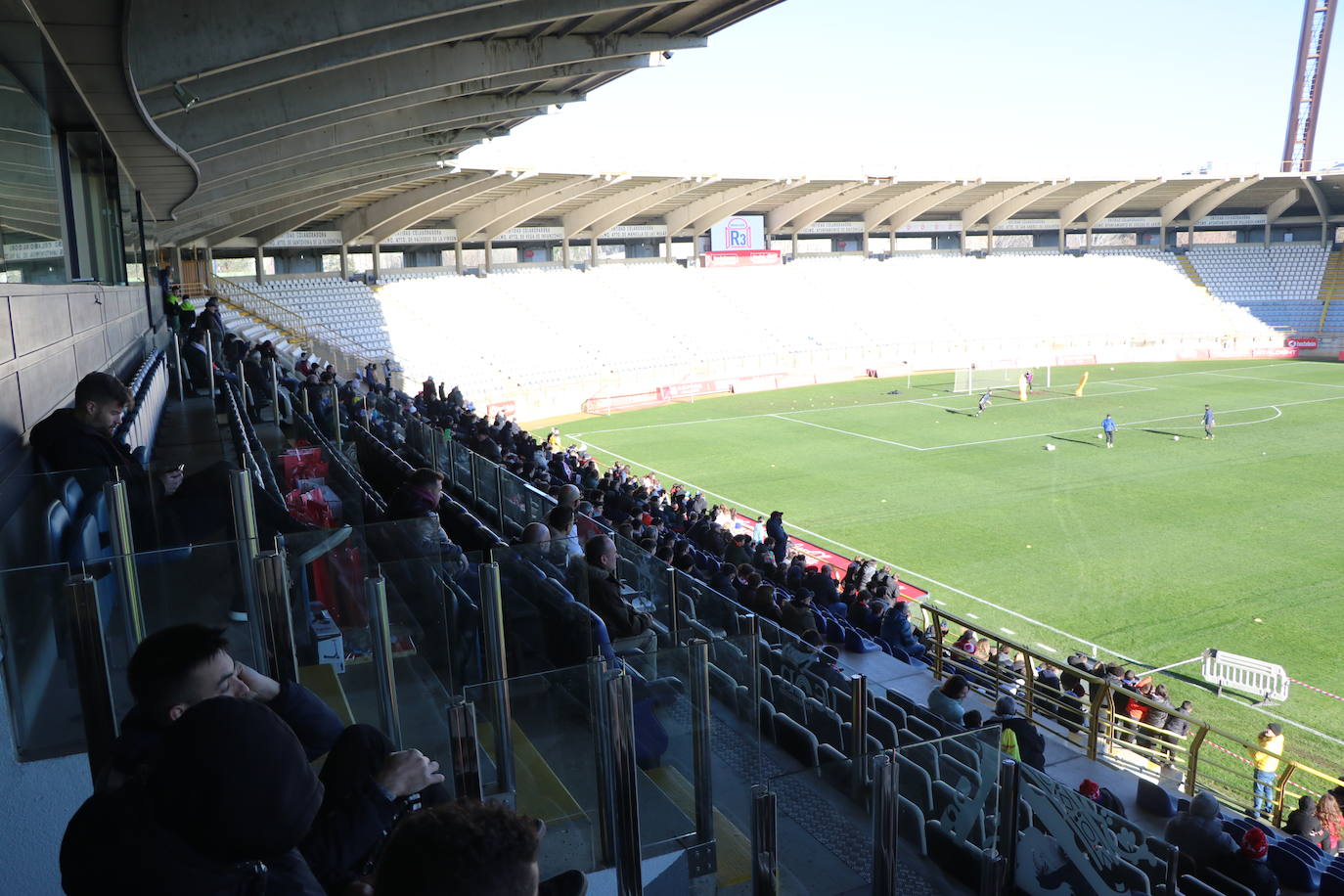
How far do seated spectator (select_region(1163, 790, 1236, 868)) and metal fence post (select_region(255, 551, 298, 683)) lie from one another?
220 inches

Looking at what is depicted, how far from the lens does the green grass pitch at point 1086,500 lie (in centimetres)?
1587

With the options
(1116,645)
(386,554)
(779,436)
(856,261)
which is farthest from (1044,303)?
(386,554)

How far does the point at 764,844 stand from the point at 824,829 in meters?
0.34

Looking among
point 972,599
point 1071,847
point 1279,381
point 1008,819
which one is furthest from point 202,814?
point 1279,381

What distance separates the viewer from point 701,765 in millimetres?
4602

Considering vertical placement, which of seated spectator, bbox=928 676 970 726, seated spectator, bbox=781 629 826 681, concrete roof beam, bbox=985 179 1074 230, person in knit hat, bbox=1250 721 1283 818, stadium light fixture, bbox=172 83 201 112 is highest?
concrete roof beam, bbox=985 179 1074 230

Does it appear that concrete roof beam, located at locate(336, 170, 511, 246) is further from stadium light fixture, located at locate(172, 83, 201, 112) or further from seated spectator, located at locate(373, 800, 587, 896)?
seated spectator, located at locate(373, 800, 587, 896)

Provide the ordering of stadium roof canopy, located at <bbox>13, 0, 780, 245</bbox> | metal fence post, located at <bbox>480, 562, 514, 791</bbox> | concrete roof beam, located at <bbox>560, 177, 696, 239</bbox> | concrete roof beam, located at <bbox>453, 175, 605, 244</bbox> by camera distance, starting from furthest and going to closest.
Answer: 1. concrete roof beam, located at <bbox>560, 177, 696, 239</bbox>
2. concrete roof beam, located at <bbox>453, 175, 605, 244</bbox>
3. stadium roof canopy, located at <bbox>13, 0, 780, 245</bbox>
4. metal fence post, located at <bbox>480, 562, 514, 791</bbox>

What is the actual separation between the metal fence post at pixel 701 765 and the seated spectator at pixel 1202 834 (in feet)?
12.3

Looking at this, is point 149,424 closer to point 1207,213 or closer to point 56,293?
point 56,293

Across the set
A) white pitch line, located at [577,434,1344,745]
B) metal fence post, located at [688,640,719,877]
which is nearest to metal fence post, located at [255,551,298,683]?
metal fence post, located at [688,640,719,877]

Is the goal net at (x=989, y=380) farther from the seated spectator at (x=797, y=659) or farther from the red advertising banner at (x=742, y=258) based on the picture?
the seated spectator at (x=797, y=659)

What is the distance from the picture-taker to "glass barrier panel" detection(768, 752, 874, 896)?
4.23m

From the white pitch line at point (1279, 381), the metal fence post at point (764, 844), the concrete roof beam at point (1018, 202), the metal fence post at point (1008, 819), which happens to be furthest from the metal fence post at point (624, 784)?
the concrete roof beam at point (1018, 202)
